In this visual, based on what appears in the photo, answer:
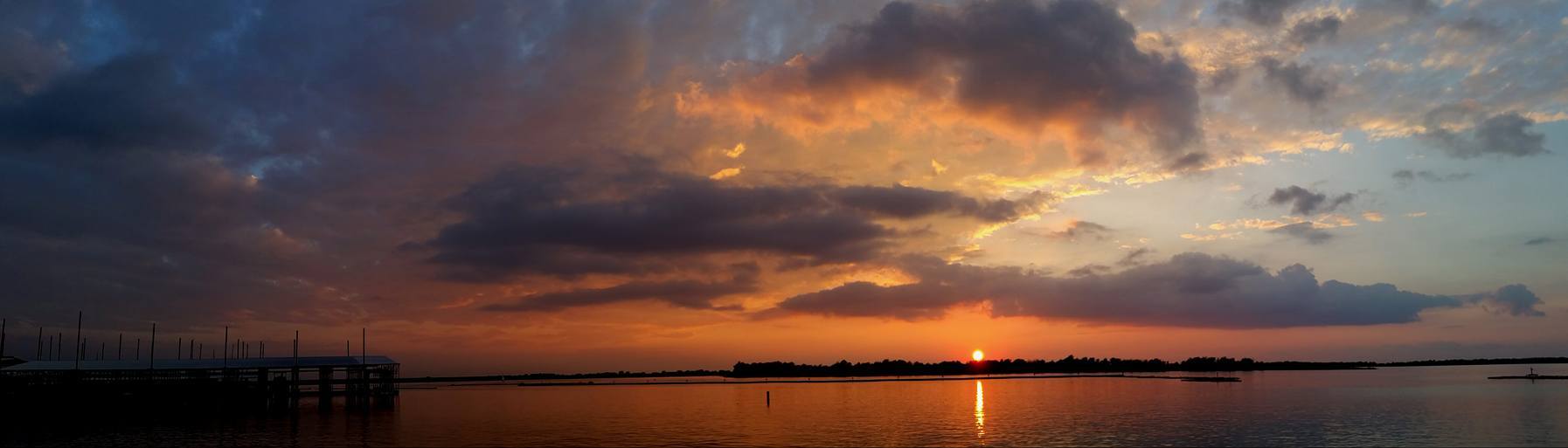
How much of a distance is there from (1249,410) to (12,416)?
133161 millimetres

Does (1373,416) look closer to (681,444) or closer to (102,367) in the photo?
(681,444)

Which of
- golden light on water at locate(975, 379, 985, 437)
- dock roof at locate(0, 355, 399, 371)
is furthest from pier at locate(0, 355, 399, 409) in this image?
golden light on water at locate(975, 379, 985, 437)

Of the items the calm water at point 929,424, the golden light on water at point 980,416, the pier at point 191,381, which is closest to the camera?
the calm water at point 929,424

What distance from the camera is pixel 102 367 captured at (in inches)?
4488

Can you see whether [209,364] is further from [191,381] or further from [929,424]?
[929,424]

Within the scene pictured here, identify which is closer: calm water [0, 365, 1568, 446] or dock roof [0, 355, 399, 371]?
calm water [0, 365, 1568, 446]

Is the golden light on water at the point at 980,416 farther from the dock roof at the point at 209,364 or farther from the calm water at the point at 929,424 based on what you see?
the dock roof at the point at 209,364

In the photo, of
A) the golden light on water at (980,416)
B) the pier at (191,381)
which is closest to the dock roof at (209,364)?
the pier at (191,381)

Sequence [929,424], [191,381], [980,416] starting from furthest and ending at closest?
[191,381]
[980,416]
[929,424]

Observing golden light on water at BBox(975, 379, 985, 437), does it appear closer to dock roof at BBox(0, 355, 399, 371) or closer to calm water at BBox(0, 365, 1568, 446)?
calm water at BBox(0, 365, 1568, 446)

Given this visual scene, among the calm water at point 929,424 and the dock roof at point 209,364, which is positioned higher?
the dock roof at point 209,364

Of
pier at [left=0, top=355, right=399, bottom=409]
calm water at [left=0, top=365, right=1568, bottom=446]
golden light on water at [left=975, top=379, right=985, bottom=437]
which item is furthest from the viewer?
pier at [left=0, top=355, right=399, bottom=409]

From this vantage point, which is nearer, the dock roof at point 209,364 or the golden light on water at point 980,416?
the golden light on water at point 980,416

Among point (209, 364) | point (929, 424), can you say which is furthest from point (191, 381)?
point (929, 424)
